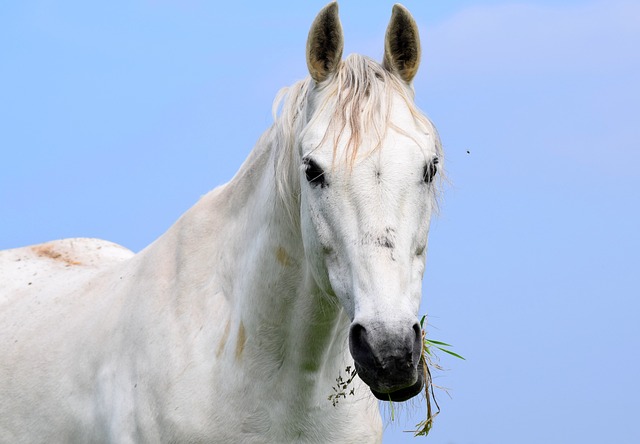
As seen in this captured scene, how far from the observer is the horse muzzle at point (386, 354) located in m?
3.41

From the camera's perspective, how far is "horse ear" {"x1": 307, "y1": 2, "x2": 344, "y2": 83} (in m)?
4.04

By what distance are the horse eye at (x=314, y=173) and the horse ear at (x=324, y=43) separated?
0.48 meters

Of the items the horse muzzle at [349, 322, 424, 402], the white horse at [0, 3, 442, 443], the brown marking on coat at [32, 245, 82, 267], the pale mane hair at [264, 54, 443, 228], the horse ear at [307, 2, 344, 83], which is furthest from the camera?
the brown marking on coat at [32, 245, 82, 267]

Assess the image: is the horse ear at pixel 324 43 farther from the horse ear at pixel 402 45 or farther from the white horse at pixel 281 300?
the horse ear at pixel 402 45

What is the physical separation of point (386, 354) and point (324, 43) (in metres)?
1.34

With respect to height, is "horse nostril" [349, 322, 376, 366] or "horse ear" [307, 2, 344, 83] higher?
"horse ear" [307, 2, 344, 83]

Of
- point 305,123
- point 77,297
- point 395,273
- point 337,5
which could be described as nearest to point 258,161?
point 305,123

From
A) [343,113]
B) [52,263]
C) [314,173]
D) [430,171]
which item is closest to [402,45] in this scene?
[343,113]

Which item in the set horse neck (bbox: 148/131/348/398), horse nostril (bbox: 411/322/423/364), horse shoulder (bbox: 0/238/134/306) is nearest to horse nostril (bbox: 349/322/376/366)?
horse nostril (bbox: 411/322/423/364)

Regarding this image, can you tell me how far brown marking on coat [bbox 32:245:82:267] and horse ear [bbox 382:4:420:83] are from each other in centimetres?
291

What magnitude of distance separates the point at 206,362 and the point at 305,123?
1.13 metres

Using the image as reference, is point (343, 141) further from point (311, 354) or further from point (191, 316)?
point (191, 316)

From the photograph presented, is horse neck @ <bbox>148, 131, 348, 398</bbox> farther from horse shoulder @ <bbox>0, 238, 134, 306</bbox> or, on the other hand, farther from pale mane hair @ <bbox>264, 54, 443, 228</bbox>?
horse shoulder @ <bbox>0, 238, 134, 306</bbox>

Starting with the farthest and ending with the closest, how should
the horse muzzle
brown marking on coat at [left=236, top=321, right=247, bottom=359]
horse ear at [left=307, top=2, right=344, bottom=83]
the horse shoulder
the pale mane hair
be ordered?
1. the horse shoulder
2. brown marking on coat at [left=236, top=321, right=247, bottom=359]
3. horse ear at [left=307, top=2, right=344, bottom=83]
4. the pale mane hair
5. the horse muzzle
